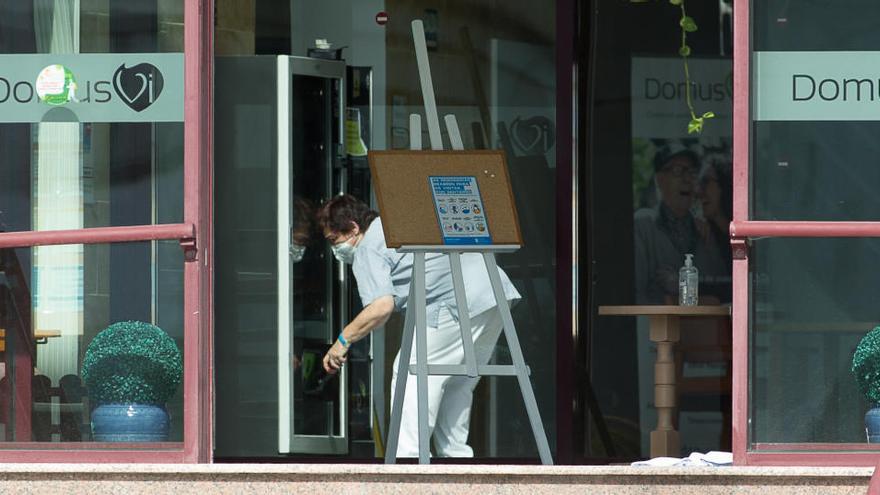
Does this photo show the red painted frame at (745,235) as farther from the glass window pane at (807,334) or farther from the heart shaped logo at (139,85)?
the heart shaped logo at (139,85)

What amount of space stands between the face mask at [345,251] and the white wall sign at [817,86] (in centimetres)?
264

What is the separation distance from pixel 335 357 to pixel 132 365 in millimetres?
1778

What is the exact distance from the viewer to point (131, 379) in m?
7.52

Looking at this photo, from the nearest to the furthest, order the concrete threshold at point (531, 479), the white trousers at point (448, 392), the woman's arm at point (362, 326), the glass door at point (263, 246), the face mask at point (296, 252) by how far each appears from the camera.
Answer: the concrete threshold at point (531, 479) < the white trousers at point (448, 392) < the woman's arm at point (362, 326) < the glass door at point (263, 246) < the face mask at point (296, 252)

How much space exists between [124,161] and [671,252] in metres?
3.36

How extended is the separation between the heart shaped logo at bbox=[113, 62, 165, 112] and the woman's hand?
6.72 ft

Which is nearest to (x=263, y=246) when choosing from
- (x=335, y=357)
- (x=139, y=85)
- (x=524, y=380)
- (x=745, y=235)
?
(x=335, y=357)

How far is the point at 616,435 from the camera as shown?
32.1 feet

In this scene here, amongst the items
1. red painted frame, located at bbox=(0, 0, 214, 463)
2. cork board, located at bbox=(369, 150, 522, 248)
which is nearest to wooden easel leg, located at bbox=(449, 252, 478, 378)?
cork board, located at bbox=(369, 150, 522, 248)

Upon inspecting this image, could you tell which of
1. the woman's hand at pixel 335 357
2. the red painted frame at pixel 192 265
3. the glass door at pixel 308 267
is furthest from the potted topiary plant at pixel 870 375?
the glass door at pixel 308 267

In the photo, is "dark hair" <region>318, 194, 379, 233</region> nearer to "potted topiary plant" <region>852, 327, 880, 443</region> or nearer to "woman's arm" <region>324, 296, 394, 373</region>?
"woman's arm" <region>324, 296, 394, 373</region>

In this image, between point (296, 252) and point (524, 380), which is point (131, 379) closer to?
point (524, 380)

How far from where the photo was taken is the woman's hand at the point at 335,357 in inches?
359

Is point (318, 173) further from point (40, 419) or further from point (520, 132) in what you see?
point (40, 419)
